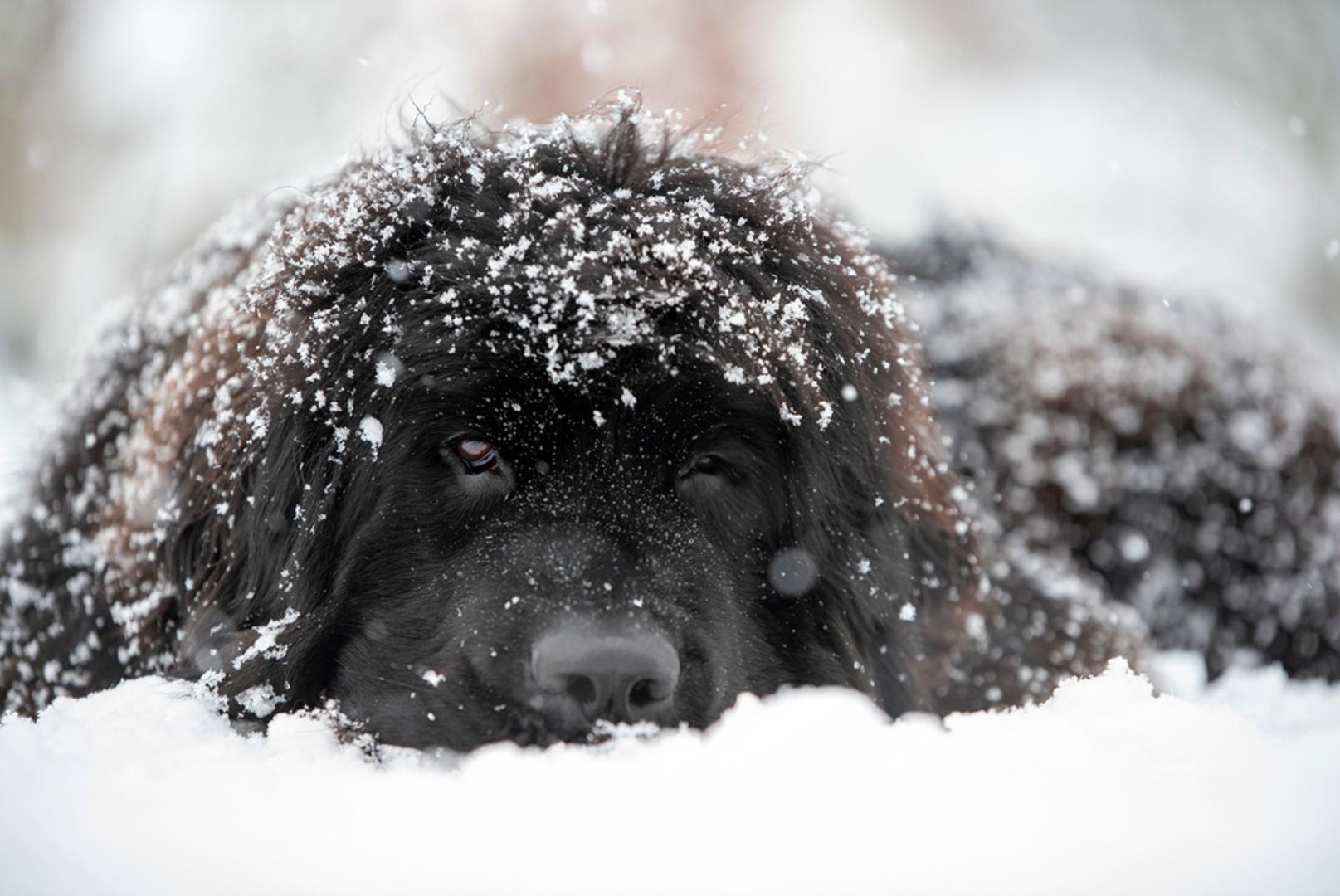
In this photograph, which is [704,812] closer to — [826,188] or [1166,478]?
[826,188]

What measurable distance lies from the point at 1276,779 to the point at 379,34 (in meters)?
9.77

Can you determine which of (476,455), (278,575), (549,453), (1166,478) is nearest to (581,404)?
(549,453)

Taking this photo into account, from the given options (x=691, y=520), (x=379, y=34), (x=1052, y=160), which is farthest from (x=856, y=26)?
(x=691, y=520)

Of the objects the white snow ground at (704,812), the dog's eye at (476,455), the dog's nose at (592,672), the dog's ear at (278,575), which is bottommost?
the white snow ground at (704,812)

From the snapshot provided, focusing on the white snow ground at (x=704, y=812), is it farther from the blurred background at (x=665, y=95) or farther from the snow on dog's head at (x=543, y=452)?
the blurred background at (x=665, y=95)

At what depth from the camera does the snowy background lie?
166cm

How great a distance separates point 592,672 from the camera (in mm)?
2006

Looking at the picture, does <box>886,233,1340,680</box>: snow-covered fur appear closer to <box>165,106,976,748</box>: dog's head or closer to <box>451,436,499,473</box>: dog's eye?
<box>165,106,976,748</box>: dog's head

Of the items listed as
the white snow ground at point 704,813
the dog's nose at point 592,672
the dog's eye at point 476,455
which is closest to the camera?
the white snow ground at point 704,813

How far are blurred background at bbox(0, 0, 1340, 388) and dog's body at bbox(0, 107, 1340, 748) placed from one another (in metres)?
5.87

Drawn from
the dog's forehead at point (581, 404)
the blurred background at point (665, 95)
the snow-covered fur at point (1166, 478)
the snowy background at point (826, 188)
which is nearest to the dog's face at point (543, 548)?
the dog's forehead at point (581, 404)

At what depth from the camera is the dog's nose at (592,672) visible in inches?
79.1

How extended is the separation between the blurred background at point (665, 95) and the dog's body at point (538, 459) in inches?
231

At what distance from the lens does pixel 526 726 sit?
81.0 inches
